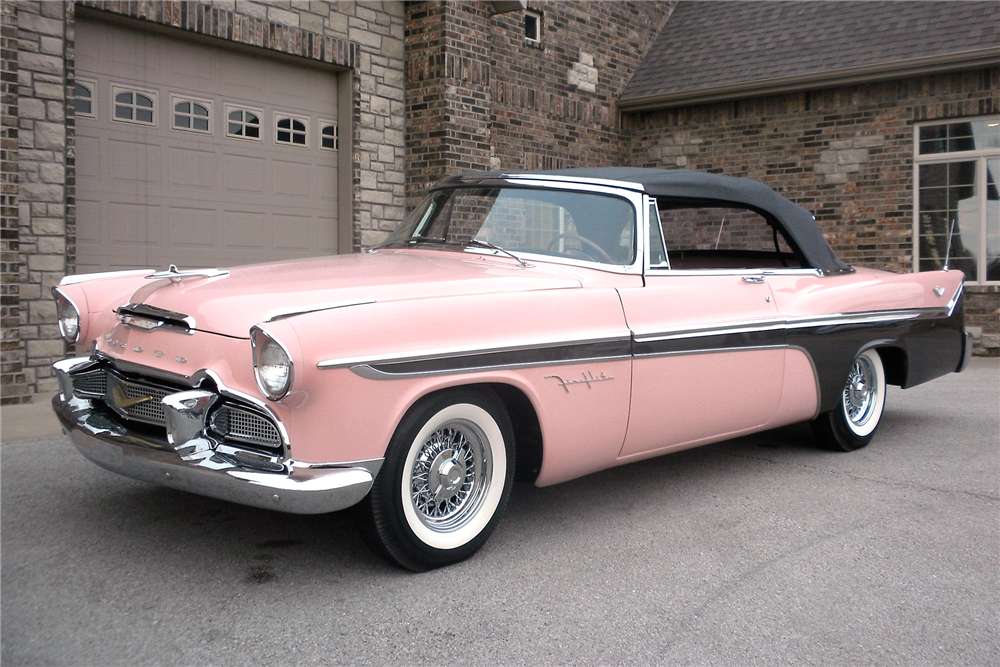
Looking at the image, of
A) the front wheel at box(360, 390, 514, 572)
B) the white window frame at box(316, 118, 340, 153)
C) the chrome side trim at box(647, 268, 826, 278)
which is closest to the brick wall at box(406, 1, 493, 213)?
the white window frame at box(316, 118, 340, 153)

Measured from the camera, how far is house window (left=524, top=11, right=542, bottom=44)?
11398mm

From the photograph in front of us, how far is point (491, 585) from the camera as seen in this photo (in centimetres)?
316

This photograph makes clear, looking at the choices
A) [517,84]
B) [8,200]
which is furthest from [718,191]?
[517,84]

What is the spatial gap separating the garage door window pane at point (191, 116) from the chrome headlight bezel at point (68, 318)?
4.37 metres

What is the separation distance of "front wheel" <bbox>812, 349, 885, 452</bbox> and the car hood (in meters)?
2.31

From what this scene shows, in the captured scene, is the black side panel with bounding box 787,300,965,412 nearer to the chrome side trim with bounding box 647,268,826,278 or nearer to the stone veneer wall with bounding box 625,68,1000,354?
the chrome side trim with bounding box 647,268,826,278

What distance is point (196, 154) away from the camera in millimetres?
7867

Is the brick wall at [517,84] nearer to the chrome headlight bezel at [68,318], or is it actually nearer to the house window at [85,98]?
the house window at [85,98]

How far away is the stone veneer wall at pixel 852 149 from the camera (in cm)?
1062

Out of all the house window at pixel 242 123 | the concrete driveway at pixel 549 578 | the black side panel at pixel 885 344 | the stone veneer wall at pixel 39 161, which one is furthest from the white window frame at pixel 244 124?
the black side panel at pixel 885 344

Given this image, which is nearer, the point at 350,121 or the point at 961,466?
the point at 961,466

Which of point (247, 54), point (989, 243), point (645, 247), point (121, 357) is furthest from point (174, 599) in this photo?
point (989, 243)

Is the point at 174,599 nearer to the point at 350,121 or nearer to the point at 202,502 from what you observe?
the point at 202,502

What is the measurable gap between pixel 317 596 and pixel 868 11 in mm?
11841
